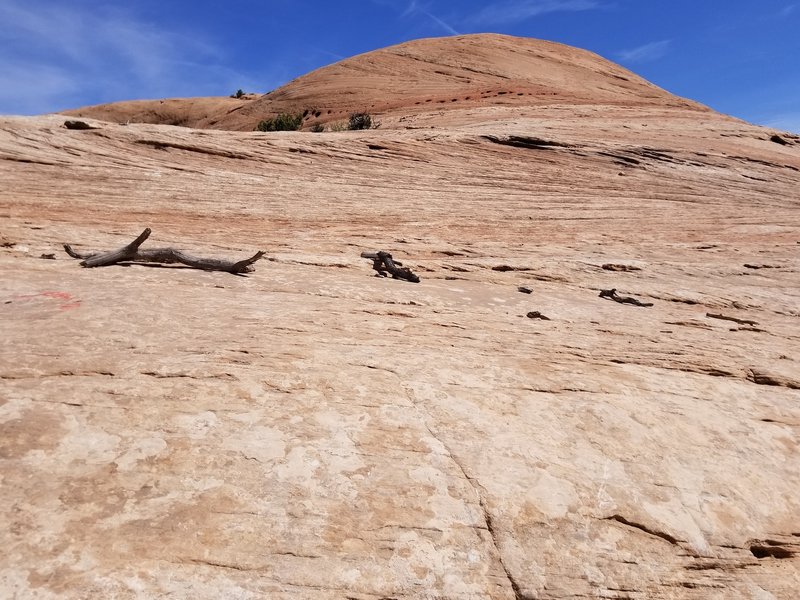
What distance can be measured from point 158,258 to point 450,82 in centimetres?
3539

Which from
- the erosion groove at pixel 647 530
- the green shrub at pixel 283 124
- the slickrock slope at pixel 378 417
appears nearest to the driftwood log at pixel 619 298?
the slickrock slope at pixel 378 417

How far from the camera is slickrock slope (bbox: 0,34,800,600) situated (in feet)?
9.91

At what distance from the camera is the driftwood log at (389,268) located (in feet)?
27.6

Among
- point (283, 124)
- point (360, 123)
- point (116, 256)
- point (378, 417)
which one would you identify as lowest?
point (378, 417)

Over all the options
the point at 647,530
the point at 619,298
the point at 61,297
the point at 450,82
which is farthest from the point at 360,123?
the point at 647,530

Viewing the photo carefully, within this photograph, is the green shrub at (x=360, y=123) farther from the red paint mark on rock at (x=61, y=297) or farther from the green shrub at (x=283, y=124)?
the red paint mark on rock at (x=61, y=297)

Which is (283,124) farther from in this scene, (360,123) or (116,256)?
(116,256)

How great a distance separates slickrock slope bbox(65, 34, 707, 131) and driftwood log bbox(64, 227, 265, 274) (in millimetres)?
23035

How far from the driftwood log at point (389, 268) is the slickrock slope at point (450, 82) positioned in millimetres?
21661

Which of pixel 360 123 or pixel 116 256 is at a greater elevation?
pixel 360 123

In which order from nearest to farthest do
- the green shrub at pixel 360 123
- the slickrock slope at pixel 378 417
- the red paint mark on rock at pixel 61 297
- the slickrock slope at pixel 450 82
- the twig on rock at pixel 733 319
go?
the slickrock slope at pixel 378 417, the red paint mark on rock at pixel 61 297, the twig on rock at pixel 733 319, the green shrub at pixel 360 123, the slickrock slope at pixel 450 82

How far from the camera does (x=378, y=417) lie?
4230mm

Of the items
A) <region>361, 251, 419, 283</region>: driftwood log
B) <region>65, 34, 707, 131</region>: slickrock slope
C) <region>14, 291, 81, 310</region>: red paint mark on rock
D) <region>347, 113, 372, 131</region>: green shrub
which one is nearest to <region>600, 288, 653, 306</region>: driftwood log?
<region>361, 251, 419, 283</region>: driftwood log

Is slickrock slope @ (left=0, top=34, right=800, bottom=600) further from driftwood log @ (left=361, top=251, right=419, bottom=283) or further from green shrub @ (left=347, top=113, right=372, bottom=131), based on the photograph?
green shrub @ (left=347, top=113, right=372, bottom=131)
